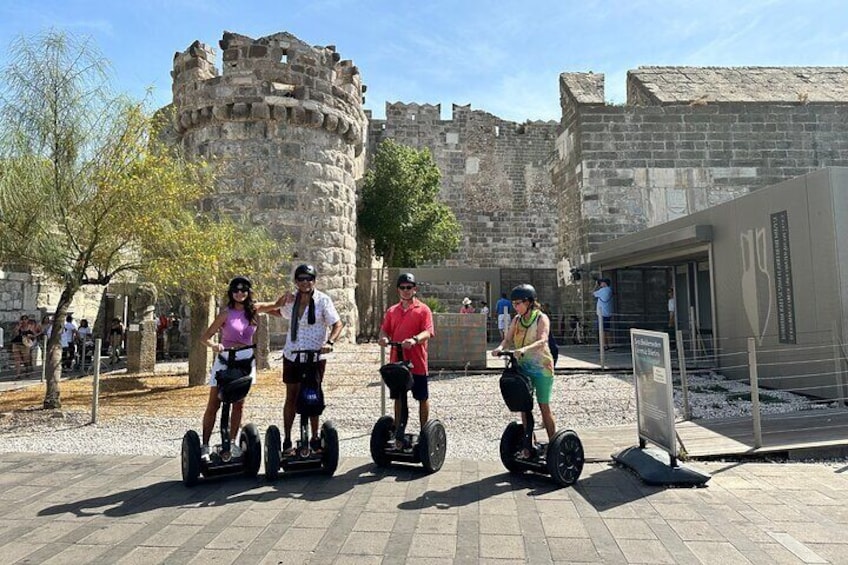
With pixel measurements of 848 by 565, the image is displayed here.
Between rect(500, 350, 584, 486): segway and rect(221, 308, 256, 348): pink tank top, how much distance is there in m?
2.29

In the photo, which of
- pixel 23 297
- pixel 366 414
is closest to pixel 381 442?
pixel 366 414

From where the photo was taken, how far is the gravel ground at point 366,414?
20.9ft

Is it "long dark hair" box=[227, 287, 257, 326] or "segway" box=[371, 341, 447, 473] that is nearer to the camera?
"segway" box=[371, 341, 447, 473]

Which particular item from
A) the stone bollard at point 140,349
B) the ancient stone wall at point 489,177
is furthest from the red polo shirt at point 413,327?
the ancient stone wall at point 489,177

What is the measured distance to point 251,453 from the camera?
4.90 metres

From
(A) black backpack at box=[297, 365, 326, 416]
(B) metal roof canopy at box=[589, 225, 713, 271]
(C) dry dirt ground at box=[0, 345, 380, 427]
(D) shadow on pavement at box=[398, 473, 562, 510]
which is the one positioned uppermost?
(B) metal roof canopy at box=[589, 225, 713, 271]

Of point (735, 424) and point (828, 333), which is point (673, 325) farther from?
point (735, 424)

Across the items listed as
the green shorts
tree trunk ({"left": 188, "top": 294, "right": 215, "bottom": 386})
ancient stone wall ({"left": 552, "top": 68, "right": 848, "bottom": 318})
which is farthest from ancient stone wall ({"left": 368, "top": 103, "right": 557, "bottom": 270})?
the green shorts

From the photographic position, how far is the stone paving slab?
135 inches

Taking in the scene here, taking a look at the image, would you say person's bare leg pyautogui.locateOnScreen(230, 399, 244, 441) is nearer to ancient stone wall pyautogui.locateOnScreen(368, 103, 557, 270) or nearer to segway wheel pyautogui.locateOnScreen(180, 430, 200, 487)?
segway wheel pyautogui.locateOnScreen(180, 430, 200, 487)

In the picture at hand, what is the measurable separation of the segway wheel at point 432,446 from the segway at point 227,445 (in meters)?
1.41

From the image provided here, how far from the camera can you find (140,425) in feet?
24.3

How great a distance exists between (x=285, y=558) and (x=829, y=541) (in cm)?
336

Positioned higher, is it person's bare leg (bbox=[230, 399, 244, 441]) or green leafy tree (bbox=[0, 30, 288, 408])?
green leafy tree (bbox=[0, 30, 288, 408])
